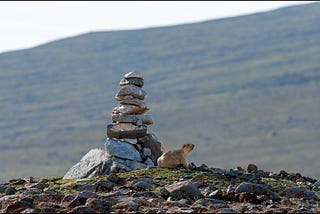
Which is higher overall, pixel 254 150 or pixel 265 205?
pixel 254 150

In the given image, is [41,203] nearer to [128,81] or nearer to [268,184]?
[268,184]

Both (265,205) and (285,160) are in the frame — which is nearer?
(265,205)

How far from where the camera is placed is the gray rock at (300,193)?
1004 inches

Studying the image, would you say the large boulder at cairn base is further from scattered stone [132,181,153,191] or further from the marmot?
scattered stone [132,181,153,191]

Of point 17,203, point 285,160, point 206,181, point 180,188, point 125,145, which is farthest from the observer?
point 285,160

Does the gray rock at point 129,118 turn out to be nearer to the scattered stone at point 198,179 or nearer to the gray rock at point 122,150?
the gray rock at point 122,150

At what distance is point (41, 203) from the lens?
22.1 metres

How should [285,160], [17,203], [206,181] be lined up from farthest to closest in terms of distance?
[285,160] → [206,181] → [17,203]

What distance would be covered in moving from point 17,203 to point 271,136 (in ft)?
552

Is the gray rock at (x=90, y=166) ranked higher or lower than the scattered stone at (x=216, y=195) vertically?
higher

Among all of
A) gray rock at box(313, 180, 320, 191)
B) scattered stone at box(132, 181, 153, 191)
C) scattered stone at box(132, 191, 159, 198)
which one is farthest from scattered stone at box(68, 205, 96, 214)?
gray rock at box(313, 180, 320, 191)

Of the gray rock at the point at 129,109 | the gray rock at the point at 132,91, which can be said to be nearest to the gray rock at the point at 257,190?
the gray rock at the point at 129,109

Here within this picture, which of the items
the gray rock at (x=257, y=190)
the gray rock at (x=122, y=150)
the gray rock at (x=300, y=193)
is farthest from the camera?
the gray rock at (x=122, y=150)

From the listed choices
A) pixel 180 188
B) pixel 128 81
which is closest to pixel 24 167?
pixel 128 81
